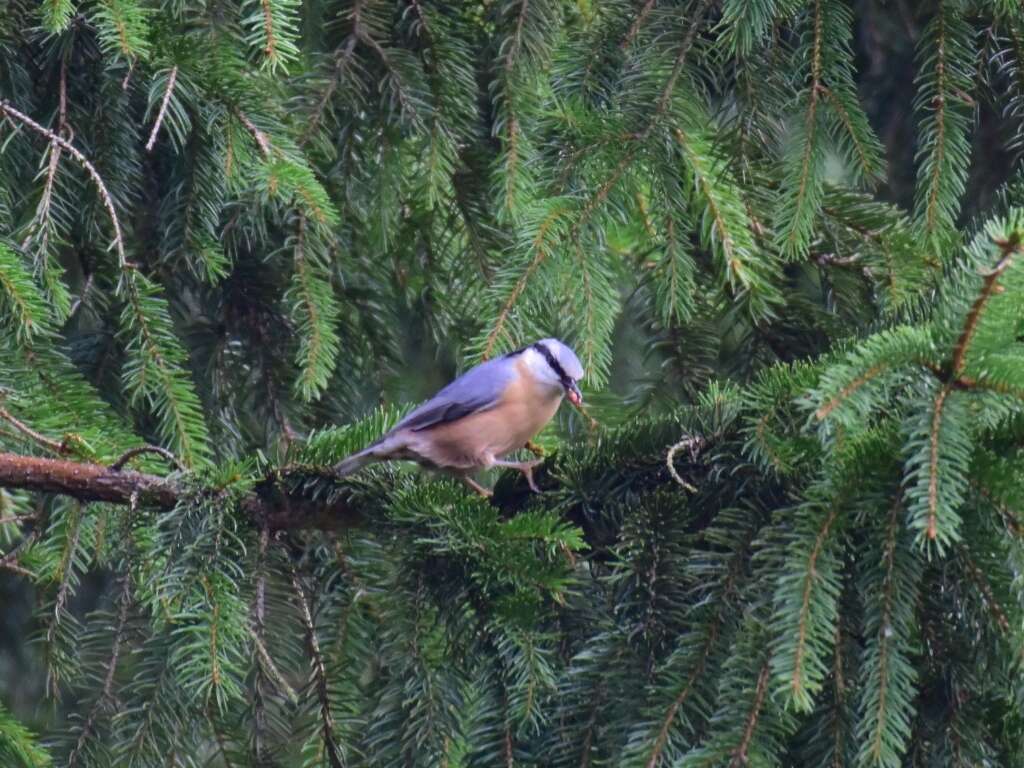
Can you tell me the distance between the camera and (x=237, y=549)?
222cm

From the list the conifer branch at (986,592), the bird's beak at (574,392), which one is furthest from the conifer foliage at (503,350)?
the bird's beak at (574,392)

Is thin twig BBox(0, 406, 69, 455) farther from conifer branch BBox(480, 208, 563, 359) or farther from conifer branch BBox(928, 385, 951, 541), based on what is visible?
conifer branch BBox(928, 385, 951, 541)

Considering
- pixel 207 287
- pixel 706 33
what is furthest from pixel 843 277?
pixel 207 287

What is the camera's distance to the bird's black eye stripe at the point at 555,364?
288 centimetres

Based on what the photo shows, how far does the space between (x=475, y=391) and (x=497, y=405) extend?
66 mm

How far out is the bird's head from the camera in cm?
284

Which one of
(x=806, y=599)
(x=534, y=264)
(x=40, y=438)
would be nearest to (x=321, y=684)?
(x=40, y=438)

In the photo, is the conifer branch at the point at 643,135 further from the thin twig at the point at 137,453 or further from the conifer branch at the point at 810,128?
the thin twig at the point at 137,453

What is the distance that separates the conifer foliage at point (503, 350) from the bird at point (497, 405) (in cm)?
11

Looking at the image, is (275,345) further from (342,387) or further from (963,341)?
(963,341)

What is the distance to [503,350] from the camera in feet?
8.84

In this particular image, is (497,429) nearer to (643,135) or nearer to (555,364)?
(555,364)

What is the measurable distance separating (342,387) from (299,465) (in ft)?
3.76

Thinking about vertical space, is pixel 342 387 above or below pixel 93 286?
below
